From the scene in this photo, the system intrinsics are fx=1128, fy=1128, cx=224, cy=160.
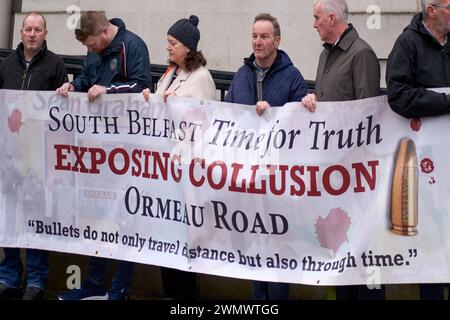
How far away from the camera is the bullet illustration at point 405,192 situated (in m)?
7.11

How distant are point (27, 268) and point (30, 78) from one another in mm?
1415

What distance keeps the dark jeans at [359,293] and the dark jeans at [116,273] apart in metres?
1.55

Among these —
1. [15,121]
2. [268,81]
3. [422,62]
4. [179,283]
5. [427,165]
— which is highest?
[422,62]

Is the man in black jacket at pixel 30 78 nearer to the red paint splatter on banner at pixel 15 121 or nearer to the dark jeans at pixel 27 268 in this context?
the dark jeans at pixel 27 268

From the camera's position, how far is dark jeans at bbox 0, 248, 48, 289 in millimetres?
8320

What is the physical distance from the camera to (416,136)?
7.11 meters

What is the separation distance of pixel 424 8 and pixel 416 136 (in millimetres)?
801

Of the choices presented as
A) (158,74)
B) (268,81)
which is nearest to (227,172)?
(268,81)

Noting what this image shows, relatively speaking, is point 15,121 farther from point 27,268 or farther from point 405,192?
point 405,192

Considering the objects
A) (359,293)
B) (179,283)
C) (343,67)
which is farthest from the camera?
(179,283)

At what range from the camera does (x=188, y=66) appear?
309 inches

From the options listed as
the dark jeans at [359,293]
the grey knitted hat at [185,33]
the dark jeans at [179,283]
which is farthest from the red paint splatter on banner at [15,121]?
the dark jeans at [359,293]

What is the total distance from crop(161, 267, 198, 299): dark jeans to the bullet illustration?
1611 mm

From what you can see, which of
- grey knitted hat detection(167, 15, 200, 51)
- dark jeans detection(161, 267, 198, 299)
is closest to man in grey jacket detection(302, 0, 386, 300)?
grey knitted hat detection(167, 15, 200, 51)
